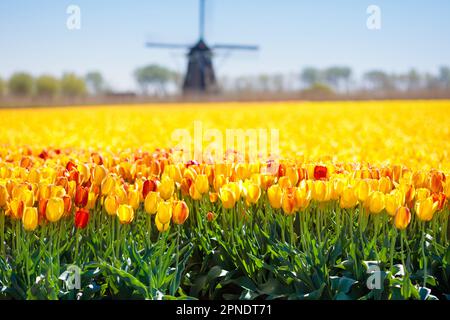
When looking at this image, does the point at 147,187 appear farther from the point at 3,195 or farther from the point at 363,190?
the point at 363,190

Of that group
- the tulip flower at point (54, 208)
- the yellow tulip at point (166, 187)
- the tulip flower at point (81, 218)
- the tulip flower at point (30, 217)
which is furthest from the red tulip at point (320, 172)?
the tulip flower at point (30, 217)

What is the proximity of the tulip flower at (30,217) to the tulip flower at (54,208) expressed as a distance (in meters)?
0.06

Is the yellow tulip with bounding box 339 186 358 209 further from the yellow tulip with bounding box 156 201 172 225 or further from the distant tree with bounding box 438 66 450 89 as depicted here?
the distant tree with bounding box 438 66 450 89

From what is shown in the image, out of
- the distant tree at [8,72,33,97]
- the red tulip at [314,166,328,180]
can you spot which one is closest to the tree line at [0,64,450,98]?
the distant tree at [8,72,33,97]

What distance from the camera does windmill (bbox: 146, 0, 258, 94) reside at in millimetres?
33406

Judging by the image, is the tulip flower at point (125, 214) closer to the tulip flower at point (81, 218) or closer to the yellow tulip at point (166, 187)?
the tulip flower at point (81, 218)

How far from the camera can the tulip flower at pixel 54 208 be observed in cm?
290

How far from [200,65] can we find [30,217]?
31905 millimetres

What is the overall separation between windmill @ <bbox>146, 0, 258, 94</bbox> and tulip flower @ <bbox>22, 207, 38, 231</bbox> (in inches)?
1175

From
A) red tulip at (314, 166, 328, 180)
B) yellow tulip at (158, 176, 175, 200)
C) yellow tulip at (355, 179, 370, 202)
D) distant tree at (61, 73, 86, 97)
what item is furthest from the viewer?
distant tree at (61, 73, 86, 97)

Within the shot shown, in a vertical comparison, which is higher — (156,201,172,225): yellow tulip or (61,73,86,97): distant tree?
(61,73,86,97): distant tree

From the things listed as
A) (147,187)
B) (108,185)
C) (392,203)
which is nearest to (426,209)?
(392,203)
